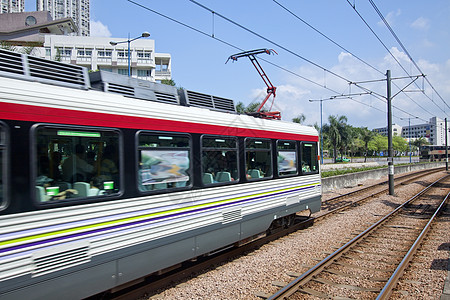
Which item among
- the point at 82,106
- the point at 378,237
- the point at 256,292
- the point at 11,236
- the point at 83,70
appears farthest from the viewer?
the point at 378,237

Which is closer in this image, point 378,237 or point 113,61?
point 378,237

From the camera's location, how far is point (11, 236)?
146 inches

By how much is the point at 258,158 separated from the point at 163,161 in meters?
2.95

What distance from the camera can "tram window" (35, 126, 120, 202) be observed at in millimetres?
4168

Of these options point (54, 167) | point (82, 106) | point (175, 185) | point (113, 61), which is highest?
point (113, 61)

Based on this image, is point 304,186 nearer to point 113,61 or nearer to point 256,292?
point 256,292

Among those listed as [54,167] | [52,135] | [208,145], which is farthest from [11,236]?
[208,145]

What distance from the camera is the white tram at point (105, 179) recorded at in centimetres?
389


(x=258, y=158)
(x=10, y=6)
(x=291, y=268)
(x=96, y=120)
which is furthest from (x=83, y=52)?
(x=10, y=6)

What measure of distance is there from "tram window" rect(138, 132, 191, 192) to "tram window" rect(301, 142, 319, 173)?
5.00 m

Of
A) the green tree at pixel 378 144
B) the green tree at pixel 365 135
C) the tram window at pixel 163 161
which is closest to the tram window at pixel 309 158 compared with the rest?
the tram window at pixel 163 161

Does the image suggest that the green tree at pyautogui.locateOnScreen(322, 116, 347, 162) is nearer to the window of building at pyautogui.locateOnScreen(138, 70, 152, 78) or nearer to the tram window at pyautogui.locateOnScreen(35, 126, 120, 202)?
the window of building at pyautogui.locateOnScreen(138, 70, 152, 78)

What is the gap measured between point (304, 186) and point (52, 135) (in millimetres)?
7427

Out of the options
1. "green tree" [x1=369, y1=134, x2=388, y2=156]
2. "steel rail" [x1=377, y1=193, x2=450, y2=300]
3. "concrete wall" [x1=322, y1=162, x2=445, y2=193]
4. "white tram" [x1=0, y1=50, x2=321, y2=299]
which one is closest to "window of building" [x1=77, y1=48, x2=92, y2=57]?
"concrete wall" [x1=322, y1=162, x2=445, y2=193]
